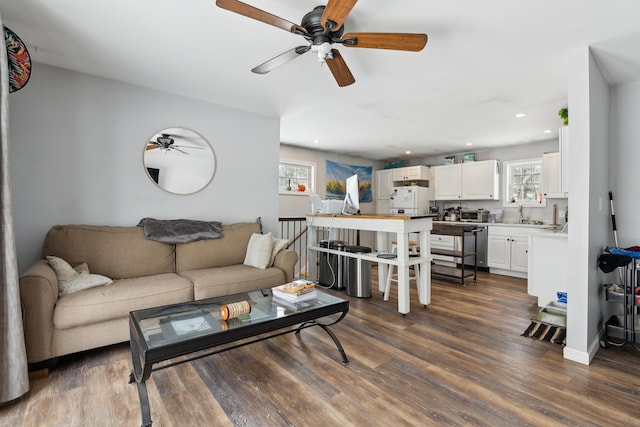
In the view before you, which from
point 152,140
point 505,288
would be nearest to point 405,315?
point 505,288

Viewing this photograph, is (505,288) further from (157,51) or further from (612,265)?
(157,51)

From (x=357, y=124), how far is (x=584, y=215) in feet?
9.74

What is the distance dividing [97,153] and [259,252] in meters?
1.89

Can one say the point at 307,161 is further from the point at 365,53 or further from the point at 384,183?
the point at 365,53

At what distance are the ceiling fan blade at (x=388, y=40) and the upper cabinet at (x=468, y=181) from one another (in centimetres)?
467

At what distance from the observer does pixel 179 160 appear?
3.54 m

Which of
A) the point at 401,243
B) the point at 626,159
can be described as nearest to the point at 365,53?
the point at 401,243

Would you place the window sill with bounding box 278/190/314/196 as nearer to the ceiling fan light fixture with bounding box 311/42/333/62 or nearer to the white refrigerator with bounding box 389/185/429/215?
the white refrigerator with bounding box 389/185/429/215

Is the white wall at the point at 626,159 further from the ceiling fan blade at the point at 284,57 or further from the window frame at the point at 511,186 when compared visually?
the ceiling fan blade at the point at 284,57

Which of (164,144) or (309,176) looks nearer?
(164,144)

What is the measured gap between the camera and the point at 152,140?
3.37 meters

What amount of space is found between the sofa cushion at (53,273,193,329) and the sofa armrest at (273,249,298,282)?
0.98 meters

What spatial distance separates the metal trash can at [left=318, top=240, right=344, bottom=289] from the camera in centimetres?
428

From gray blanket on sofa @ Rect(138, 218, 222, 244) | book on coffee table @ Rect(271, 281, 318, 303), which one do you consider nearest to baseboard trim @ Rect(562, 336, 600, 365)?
book on coffee table @ Rect(271, 281, 318, 303)
